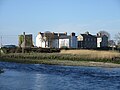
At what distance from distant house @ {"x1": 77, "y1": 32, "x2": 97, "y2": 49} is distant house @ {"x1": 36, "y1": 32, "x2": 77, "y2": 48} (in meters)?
5.71

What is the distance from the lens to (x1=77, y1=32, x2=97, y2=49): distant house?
156 metres

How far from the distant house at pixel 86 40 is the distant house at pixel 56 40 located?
18.7ft

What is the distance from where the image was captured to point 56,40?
154500mm

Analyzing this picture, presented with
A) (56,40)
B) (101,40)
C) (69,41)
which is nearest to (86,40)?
(69,41)

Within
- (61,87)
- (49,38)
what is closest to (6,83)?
(61,87)

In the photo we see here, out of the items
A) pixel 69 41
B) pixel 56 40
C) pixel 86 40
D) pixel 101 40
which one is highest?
pixel 101 40

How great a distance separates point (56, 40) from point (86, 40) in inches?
595

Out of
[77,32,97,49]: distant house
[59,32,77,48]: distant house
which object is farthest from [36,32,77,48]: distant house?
[77,32,97,49]: distant house

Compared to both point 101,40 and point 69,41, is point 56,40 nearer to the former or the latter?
point 69,41

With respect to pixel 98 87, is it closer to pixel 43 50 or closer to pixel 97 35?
pixel 43 50

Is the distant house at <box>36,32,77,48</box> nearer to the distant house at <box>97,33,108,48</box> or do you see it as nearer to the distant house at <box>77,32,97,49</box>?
the distant house at <box>77,32,97,49</box>

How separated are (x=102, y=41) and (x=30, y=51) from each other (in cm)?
8160

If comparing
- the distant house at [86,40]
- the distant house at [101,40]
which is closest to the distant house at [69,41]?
the distant house at [86,40]

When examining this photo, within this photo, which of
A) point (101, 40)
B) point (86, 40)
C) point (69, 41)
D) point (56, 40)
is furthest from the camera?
point (101, 40)
